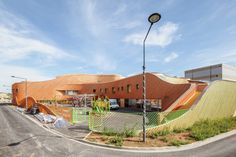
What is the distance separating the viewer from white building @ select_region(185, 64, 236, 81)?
61.3 metres

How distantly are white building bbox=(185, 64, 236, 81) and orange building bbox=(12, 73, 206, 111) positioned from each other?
33.0 m

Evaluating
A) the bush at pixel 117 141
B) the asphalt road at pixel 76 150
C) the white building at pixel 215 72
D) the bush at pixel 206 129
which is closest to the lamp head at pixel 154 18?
the asphalt road at pixel 76 150

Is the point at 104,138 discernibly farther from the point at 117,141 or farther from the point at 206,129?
the point at 206,129

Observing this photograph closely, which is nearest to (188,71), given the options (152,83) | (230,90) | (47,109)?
(152,83)

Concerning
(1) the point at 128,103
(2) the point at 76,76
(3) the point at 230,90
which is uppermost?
(2) the point at 76,76

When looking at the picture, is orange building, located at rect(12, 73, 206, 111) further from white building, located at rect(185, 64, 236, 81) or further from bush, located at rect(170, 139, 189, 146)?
white building, located at rect(185, 64, 236, 81)

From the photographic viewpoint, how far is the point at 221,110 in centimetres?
1706

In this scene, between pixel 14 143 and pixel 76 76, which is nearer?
pixel 14 143

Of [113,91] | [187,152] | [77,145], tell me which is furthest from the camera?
[113,91]

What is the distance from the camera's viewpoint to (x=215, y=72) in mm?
62500

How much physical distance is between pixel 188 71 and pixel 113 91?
43913 millimetres

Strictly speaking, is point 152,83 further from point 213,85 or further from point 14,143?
point 14,143

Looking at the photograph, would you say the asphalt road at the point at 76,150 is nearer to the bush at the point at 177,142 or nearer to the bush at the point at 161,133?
the bush at the point at 177,142

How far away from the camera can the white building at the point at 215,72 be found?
6131cm
